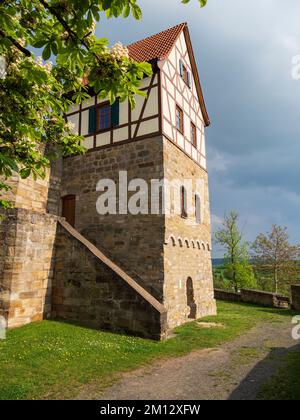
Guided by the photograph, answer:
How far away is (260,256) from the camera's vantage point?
3141 cm

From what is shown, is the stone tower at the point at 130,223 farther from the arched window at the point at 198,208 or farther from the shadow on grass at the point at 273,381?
the shadow on grass at the point at 273,381

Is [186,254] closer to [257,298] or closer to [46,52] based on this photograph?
[257,298]

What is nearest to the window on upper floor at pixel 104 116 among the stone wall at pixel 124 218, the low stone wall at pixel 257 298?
the stone wall at pixel 124 218

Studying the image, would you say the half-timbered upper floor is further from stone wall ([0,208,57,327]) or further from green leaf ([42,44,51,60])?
green leaf ([42,44,51,60])

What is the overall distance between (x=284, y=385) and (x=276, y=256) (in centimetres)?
2695

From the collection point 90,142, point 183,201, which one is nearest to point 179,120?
point 183,201

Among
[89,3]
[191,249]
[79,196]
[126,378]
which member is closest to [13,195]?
[79,196]

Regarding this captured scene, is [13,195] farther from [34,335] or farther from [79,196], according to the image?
[34,335]

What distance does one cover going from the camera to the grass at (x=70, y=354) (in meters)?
5.57

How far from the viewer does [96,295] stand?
32.1ft

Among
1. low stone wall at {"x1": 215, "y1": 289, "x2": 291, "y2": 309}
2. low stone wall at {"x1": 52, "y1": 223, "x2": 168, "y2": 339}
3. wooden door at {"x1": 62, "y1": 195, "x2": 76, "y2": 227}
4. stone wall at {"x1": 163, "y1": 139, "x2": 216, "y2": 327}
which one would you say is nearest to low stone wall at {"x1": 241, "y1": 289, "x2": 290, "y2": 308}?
low stone wall at {"x1": 215, "y1": 289, "x2": 291, "y2": 309}

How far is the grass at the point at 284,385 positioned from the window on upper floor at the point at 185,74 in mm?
13188

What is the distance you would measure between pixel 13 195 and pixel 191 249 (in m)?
8.14

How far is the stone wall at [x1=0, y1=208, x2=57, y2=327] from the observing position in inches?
374
